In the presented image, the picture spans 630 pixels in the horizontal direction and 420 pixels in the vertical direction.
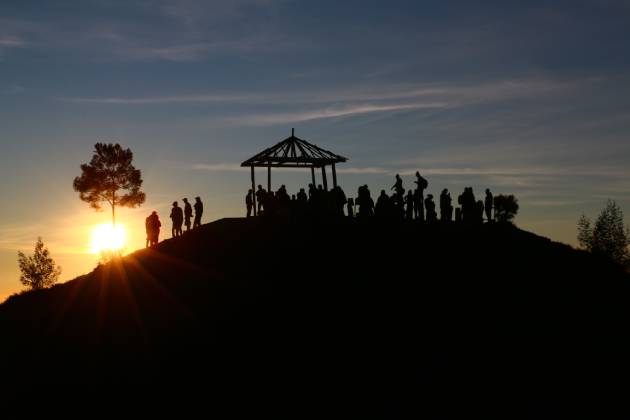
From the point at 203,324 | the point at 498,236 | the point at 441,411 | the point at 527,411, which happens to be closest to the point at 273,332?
the point at 203,324

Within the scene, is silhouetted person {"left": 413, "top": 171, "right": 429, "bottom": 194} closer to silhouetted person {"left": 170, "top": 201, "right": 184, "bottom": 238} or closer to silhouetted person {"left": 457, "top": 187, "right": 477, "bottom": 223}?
silhouetted person {"left": 457, "top": 187, "right": 477, "bottom": 223}

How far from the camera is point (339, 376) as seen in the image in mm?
19828

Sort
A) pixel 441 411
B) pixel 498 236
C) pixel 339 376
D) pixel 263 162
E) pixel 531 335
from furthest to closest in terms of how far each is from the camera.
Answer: pixel 263 162 → pixel 498 236 → pixel 531 335 → pixel 339 376 → pixel 441 411

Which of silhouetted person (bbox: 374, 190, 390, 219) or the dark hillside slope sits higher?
silhouetted person (bbox: 374, 190, 390, 219)

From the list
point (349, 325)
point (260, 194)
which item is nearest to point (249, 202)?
point (260, 194)

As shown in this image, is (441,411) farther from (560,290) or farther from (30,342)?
(30,342)

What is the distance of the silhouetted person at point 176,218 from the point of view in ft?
119

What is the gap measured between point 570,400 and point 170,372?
11.7 metres

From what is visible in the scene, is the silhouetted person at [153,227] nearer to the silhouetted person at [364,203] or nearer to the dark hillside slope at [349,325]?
the dark hillside slope at [349,325]

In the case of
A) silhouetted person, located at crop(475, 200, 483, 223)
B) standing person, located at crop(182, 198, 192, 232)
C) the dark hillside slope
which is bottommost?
the dark hillside slope

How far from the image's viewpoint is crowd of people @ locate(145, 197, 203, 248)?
35594mm

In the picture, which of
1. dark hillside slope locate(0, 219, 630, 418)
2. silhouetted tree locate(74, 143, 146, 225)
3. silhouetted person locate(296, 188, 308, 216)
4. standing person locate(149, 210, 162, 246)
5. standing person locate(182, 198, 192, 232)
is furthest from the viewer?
silhouetted tree locate(74, 143, 146, 225)

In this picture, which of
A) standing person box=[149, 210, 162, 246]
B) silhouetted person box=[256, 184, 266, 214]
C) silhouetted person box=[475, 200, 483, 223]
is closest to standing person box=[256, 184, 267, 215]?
silhouetted person box=[256, 184, 266, 214]

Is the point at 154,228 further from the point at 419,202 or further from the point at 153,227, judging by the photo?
the point at 419,202
